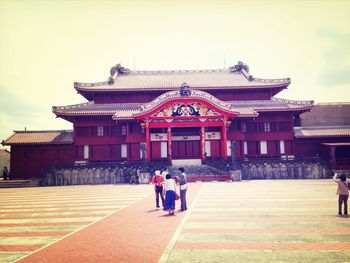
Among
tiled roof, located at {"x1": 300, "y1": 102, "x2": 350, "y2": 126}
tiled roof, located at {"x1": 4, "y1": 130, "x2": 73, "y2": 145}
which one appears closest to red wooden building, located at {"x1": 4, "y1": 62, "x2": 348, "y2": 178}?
tiled roof, located at {"x1": 4, "y1": 130, "x2": 73, "y2": 145}

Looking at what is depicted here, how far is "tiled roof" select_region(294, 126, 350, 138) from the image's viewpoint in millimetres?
31031

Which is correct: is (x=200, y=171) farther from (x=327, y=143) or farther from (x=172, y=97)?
(x=327, y=143)

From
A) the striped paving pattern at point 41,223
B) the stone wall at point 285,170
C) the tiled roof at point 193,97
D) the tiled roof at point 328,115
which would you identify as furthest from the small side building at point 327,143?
the striped paving pattern at point 41,223

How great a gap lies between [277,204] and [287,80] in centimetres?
2498

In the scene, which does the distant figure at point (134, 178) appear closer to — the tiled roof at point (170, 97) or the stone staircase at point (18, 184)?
the tiled roof at point (170, 97)

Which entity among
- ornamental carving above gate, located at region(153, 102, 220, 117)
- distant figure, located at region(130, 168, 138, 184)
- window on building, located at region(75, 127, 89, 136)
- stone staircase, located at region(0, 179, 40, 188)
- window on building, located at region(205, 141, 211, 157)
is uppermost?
ornamental carving above gate, located at region(153, 102, 220, 117)

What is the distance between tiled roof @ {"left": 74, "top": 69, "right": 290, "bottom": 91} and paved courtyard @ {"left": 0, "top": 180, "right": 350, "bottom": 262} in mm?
23063

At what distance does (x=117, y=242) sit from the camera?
7070 mm

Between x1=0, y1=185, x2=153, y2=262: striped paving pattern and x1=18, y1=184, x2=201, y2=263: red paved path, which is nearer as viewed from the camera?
x1=18, y1=184, x2=201, y2=263: red paved path

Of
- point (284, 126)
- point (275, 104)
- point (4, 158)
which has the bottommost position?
point (4, 158)

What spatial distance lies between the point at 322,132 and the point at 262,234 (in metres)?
28.5

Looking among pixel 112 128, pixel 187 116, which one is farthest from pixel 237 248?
pixel 112 128

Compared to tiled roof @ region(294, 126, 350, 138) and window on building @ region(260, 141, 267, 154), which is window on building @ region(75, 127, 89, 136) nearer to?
window on building @ region(260, 141, 267, 154)

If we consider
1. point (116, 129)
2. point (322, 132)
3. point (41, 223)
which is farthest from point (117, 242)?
point (322, 132)
